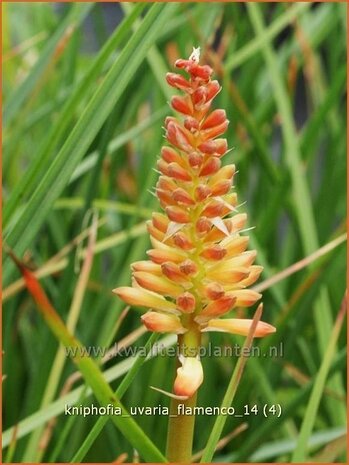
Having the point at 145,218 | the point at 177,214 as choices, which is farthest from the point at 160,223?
the point at 145,218

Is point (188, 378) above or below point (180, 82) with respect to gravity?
below

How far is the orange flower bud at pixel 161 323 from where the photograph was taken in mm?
346

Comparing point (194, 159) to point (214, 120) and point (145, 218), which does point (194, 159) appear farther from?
point (145, 218)

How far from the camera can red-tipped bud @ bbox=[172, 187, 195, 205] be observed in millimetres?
338

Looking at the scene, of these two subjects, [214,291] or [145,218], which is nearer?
[214,291]

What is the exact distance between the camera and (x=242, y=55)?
815 mm

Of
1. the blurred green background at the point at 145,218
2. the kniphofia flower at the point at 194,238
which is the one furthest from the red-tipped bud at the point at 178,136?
the blurred green background at the point at 145,218

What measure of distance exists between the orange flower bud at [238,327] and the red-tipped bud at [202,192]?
0.18 feet

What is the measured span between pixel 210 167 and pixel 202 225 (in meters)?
0.02

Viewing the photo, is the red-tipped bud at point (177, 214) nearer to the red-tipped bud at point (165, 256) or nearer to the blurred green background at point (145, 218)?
the red-tipped bud at point (165, 256)

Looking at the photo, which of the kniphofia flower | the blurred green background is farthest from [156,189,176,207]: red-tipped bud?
the blurred green background

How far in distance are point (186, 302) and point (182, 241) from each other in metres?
0.02

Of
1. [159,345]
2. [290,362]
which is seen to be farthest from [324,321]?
[159,345]

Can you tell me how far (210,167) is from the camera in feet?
1.11
